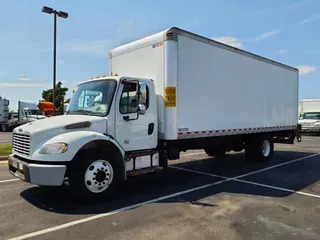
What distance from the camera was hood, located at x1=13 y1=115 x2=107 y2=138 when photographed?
549 centimetres

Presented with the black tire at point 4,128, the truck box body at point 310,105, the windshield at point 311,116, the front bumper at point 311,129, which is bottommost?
the black tire at point 4,128

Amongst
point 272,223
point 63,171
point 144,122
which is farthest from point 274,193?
point 63,171

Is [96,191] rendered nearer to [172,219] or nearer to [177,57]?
[172,219]

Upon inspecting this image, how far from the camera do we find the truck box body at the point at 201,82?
7082 mm

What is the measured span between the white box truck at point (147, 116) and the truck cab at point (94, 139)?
2 centimetres

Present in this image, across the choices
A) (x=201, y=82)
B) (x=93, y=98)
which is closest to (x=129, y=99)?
(x=93, y=98)

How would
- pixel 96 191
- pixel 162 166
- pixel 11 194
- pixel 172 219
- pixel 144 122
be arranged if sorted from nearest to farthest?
1. pixel 172 219
2. pixel 96 191
3. pixel 11 194
4. pixel 144 122
5. pixel 162 166

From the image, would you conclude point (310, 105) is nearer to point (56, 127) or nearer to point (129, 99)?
point (129, 99)

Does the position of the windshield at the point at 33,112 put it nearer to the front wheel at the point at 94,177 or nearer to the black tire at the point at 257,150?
the black tire at the point at 257,150

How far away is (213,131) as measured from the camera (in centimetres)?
841

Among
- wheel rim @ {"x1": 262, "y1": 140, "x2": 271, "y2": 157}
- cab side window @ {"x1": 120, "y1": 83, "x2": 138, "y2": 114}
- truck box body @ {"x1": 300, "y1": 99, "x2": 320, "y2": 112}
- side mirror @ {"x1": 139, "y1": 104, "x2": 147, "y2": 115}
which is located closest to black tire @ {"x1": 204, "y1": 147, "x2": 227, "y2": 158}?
wheel rim @ {"x1": 262, "y1": 140, "x2": 271, "y2": 157}

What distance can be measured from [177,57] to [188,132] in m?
1.90

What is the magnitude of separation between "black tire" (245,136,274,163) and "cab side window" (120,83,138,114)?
5799 millimetres

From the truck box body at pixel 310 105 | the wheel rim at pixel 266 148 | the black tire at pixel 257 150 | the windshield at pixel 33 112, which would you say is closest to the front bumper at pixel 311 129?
the truck box body at pixel 310 105
